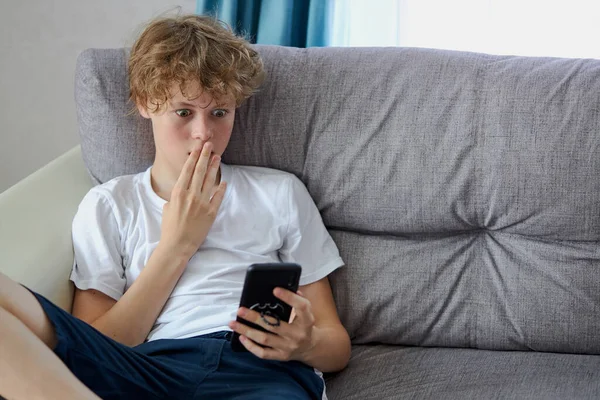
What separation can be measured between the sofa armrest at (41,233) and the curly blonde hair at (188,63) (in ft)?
0.81

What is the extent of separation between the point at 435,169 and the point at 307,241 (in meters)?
0.29

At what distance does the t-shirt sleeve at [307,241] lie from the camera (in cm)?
169

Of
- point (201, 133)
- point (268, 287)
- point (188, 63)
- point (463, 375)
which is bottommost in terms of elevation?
point (463, 375)

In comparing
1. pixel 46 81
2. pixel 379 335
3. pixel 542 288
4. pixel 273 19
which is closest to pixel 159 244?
pixel 379 335

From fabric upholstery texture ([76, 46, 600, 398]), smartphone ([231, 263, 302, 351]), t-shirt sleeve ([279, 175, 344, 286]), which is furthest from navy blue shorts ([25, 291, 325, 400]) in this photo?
fabric upholstery texture ([76, 46, 600, 398])

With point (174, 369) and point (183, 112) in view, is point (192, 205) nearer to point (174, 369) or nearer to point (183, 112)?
point (183, 112)

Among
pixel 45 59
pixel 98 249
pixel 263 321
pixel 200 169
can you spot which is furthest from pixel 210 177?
pixel 45 59

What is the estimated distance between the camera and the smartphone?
1.31 m

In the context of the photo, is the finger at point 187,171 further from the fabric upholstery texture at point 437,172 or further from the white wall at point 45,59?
the white wall at point 45,59

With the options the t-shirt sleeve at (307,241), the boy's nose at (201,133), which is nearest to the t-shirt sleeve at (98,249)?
the boy's nose at (201,133)

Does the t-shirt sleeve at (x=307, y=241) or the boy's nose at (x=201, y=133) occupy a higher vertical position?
the boy's nose at (x=201, y=133)

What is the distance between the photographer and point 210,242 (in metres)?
1.66

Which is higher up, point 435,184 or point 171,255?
point 435,184

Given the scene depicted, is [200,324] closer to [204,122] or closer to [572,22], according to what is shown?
[204,122]
